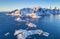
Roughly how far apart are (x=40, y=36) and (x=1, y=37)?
232 inches

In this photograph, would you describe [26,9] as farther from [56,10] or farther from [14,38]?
[14,38]

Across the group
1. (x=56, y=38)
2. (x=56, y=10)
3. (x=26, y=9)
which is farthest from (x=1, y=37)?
(x=56, y=10)

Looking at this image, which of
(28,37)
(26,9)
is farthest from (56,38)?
(26,9)

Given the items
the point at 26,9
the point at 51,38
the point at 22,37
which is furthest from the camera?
the point at 26,9

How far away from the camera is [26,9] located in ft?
214

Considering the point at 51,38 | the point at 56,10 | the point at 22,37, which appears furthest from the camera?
the point at 56,10

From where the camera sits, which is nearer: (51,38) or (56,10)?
(51,38)

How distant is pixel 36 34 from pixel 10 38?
13.9ft

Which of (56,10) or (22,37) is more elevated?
(22,37)

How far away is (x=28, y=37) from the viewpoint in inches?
736

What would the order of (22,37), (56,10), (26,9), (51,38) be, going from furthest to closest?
1. (56,10)
2. (26,9)
3. (51,38)
4. (22,37)

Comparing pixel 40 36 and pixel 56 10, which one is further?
pixel 56 10

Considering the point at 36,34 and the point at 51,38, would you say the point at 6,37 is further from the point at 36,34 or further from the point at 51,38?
the point at 51,38

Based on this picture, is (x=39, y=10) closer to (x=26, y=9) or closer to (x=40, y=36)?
(x=26, y=9)
